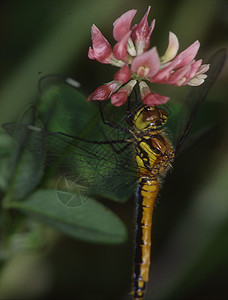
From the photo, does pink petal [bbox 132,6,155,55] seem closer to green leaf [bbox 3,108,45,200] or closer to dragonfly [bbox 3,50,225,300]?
dragonfly [bbox 3,50,225,300]

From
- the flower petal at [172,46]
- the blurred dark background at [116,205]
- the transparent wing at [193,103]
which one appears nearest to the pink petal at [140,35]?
the flower petal at [172,46]

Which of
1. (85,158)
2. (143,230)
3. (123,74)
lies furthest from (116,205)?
(123,74)

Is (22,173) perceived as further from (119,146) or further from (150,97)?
(150,97)

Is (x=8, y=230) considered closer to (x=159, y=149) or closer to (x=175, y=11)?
(x=159, y=149)

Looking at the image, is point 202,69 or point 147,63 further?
point 202,69

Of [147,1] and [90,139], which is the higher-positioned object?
[147,1]

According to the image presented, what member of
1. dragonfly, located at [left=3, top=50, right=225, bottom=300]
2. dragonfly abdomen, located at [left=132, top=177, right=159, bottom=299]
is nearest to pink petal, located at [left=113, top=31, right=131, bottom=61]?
dragonfly, located at [left=3, top=50, right=225, bottom=300]

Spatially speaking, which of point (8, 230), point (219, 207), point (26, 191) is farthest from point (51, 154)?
point (219, 207)
